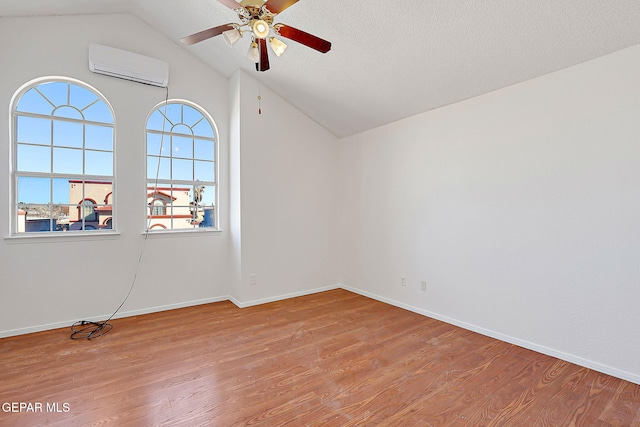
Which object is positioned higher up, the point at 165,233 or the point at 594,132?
the point at 594,132

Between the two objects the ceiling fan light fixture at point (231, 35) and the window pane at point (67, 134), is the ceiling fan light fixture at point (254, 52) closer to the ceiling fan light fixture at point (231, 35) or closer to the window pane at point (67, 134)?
the ceiling fan light fixture at point (231, 35)

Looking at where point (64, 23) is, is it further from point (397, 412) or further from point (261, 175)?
point (397, 412)

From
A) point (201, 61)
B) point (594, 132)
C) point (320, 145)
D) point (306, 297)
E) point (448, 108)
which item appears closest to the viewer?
point (594, 132)

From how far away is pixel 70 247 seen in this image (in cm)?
317

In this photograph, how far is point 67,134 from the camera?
3264mm

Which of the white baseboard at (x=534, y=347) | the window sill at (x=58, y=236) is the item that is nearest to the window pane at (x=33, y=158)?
the window sill at (x=58, y=236)

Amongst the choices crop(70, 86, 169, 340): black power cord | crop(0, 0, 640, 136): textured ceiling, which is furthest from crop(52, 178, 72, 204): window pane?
crop(0, 0, 640, 136): textured ceiling

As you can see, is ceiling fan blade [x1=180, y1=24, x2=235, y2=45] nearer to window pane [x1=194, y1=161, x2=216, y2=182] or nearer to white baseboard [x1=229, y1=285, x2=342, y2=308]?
window pane [x1=194, y1=161, x2=216, y2=182]

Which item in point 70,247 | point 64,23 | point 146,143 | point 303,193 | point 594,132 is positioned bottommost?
point 70,247

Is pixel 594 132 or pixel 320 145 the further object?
pixel 320 145

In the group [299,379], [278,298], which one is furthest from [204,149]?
[299,379]

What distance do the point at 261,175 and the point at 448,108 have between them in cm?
240

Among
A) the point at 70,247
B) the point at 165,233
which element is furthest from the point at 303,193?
the point at 70,247

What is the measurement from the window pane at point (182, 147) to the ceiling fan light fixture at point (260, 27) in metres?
2.32
